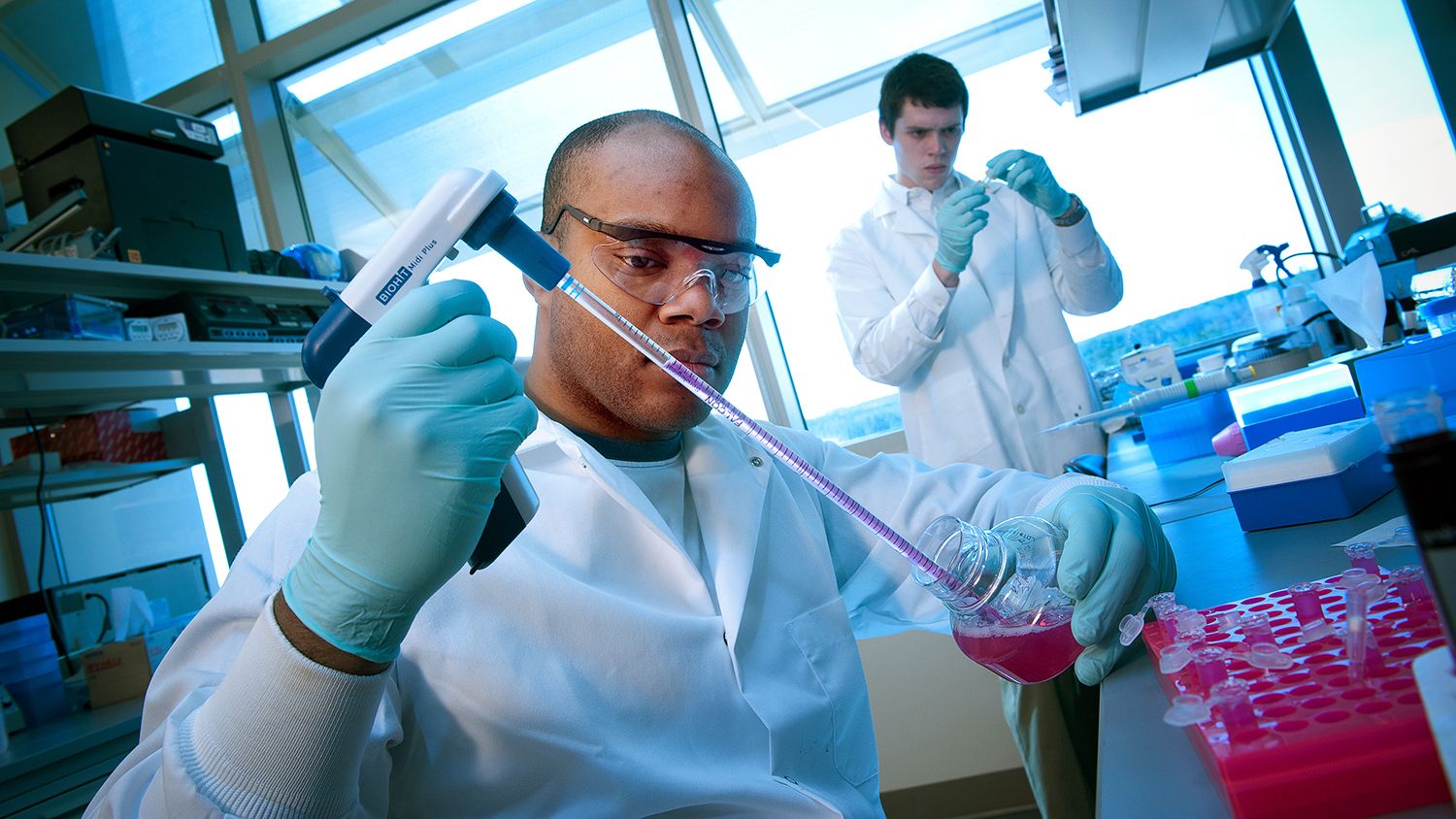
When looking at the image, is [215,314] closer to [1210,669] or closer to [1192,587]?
[1192,587]

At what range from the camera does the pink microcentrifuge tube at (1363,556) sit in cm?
73

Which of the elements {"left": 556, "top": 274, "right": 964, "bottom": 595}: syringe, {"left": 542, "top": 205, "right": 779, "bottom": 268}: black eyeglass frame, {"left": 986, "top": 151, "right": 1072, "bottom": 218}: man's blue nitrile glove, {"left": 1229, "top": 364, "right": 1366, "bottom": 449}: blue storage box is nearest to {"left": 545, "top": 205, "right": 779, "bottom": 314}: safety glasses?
{"left": 542, "top": 205, "right": 779, "bottom": 268}: black eyeglass frame

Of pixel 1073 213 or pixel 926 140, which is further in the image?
pixel 926 140

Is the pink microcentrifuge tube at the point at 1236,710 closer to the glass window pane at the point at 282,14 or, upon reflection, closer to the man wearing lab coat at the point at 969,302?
the man wearing lab coat at the point at 969,302

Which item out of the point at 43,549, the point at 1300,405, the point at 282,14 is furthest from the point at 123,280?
the point at 1300,405

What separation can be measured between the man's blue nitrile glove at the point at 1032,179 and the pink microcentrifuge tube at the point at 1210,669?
168cm

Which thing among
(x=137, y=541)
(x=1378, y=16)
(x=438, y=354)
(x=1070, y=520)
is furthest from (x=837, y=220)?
(x=137, y=541)

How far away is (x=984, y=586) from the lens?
0.80 meters

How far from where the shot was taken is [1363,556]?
0.74 meters

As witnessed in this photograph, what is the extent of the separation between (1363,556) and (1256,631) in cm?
20

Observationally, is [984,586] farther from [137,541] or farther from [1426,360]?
[137,541]

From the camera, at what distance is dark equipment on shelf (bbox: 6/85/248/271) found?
2447 millimetres

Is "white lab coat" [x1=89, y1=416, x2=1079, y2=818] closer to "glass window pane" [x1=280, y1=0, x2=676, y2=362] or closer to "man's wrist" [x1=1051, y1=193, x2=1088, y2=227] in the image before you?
"man's wrist" [x1=1051, y1=193, x2=1088, y2=227]

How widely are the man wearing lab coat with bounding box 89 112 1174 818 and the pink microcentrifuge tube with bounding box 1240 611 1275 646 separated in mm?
170
